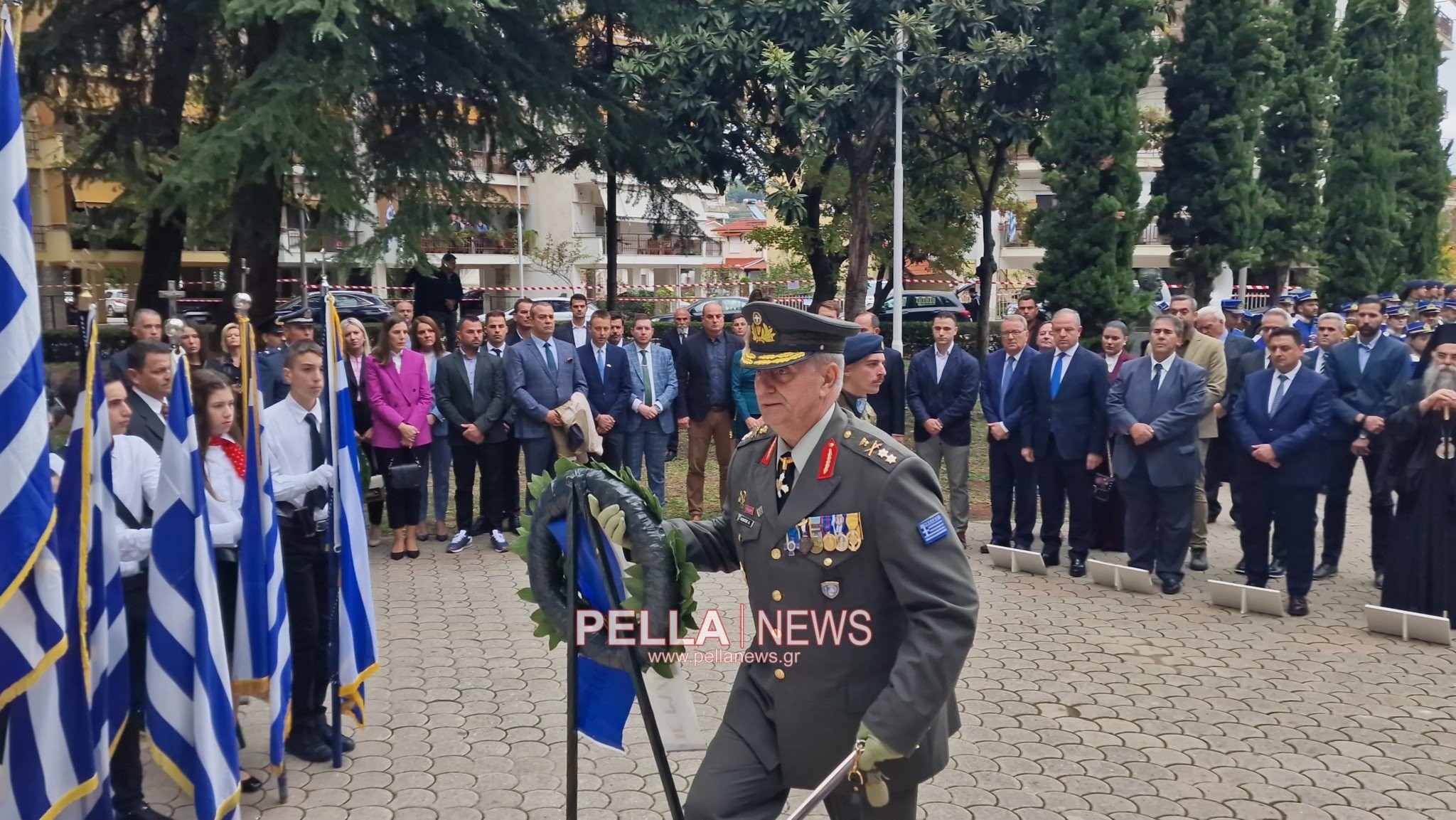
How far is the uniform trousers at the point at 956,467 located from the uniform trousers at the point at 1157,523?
5.42ft

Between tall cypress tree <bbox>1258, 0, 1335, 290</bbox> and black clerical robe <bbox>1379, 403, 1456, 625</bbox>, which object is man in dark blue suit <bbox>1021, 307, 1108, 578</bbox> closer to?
black clerical robe <bbox>1379, 403, 1456, 625</bbox>

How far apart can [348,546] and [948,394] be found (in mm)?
6128

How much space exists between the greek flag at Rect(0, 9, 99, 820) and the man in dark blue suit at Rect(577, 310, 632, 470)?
670 cm

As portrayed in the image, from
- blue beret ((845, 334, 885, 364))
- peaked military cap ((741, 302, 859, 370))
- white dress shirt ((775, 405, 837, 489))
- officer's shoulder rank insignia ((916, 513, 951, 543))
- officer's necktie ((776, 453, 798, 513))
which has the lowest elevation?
officer's shoulder rank insignia ((916, 513, 951, 543))

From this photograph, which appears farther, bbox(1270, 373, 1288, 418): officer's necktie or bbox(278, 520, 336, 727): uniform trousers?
bbox(1270, 373, 1288, 418): officer's necktie

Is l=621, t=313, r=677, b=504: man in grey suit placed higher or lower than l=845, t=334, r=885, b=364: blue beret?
lower

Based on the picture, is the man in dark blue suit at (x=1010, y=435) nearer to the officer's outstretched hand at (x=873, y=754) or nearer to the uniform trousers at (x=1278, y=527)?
the uniform trousers at (x=1278, y=527)

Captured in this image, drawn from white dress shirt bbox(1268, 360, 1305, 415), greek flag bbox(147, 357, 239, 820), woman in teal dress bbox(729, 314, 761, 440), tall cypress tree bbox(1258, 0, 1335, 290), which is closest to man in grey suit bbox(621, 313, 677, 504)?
woman in teal dress bbox(729, 314, 761, 440)

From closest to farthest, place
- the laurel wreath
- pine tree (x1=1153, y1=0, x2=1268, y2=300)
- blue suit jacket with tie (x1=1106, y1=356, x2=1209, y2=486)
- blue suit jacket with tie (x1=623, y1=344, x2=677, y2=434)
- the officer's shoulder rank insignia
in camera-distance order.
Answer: the officer's shoulder rank insignia
the laurel wreath
blue suit jacket with tie (x1=1106, y1=356, x2=1209, y2=486)
blue suit jacket with tie (x1=623, y1=344, x2=677, y2=434)
pine tree (x1=1153, y1=0, x2=1268, y2=300)

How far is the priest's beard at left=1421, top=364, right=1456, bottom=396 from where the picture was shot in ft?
24.6

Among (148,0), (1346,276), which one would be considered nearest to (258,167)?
(148,0)

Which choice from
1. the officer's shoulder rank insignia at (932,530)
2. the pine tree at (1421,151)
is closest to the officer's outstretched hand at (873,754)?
→ the officer's shoulder rank insignia at (932,530)

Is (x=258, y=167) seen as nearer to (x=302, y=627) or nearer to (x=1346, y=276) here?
(x=302, y=627)

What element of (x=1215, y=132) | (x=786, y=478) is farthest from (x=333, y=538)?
(x=1215, y=132)
